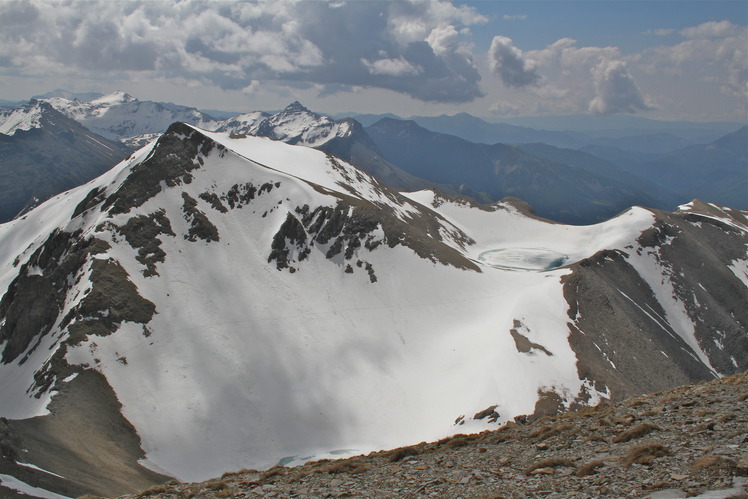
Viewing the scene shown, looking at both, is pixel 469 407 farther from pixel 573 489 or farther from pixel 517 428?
pixel 573 489

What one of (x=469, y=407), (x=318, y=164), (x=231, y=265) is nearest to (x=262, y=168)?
(x=231, y=265)

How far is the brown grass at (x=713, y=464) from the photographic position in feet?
44.8

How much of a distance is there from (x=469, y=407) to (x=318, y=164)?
11451 centimetres

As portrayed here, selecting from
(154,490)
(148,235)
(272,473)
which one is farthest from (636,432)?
(148,235)

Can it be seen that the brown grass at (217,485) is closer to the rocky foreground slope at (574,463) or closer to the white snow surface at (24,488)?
the rocky foreground slope at (574,463)

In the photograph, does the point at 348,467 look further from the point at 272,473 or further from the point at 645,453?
the point at 645,453

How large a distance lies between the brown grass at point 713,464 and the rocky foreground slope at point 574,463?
30 millimetres

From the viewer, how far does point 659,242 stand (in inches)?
5659

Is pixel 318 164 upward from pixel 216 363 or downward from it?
upward

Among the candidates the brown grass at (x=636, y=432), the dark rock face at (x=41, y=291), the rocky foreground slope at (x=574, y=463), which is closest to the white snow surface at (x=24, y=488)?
the rocky foreground slope at (x=574, y=463)

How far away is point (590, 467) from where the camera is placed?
1616 cm

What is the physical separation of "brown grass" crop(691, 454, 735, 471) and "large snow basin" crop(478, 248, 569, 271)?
5897 inches

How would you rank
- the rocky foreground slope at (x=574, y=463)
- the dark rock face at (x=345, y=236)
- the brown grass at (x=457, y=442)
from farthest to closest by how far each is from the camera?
1. the dark rock face at (x=345, y=236)
2. the brown grass at (x=457, y=442)
3. the rocky foreground slope at (x=574, y=463)

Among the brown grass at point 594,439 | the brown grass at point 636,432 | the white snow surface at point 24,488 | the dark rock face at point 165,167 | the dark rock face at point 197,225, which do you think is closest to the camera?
the brown grass at point 636,432
